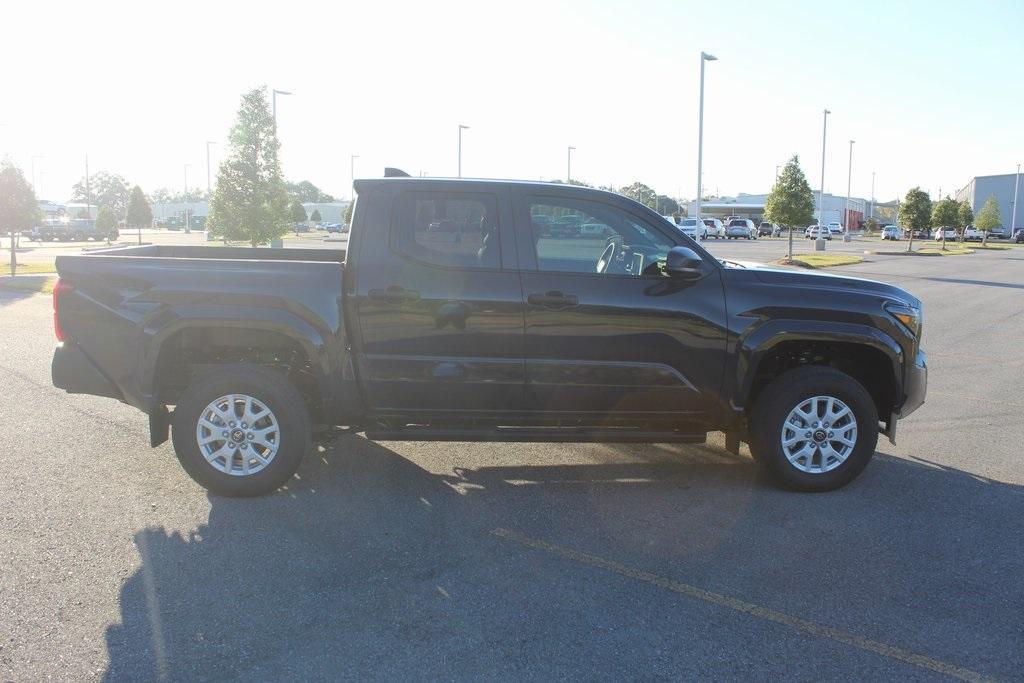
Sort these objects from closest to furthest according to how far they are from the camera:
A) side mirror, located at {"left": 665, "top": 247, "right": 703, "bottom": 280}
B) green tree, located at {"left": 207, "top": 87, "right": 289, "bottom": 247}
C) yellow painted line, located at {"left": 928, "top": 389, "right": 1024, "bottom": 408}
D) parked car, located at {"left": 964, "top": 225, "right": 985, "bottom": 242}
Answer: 1. side mirror, located at {"left": 665, "top": 247, "right": 703, "bottom": 280}
2. yellow painted line, located at {"left": 928, "top": 389, "right": 1024, "bottom": 408}
3. green tree, located at {"left": 207, "top": 87, "right": 289, "bottom": 247}
4. parked car, located at {"left": 964, "top": 225, "right": 985, "bottom": 242}

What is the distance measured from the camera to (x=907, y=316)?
5816 millimetres

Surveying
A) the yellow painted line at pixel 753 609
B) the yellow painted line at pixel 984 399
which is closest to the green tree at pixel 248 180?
the yellow painted line at pixel 984 399

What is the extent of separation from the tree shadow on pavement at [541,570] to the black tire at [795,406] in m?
0.15

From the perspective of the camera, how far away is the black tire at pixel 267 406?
5.41 meters

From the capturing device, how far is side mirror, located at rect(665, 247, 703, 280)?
17.4ft

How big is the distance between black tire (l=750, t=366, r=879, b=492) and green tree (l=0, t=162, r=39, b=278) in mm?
22700

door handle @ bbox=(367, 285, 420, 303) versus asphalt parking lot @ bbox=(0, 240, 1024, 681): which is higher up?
door handle @ bbox=(367, 285, 420, 303)

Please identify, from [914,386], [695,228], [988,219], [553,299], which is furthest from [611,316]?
[988,219]

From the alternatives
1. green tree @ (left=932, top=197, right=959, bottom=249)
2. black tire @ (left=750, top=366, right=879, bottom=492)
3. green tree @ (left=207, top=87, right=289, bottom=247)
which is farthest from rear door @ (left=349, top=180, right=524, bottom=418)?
green tree @ (left=932, top=197, right=959, bottom=249)

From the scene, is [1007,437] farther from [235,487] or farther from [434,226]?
[235,487]

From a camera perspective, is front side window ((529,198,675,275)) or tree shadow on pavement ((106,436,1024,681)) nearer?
tree shadow on pavement ((106,436,1024,681))

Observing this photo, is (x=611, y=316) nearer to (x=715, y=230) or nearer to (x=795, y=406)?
(x=795, y=406)

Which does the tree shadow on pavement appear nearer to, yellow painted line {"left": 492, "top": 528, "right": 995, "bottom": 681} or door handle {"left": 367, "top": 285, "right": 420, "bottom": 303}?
yellow painted line {"left": 492, "top": 528, "right": 995, "bottom": 681}

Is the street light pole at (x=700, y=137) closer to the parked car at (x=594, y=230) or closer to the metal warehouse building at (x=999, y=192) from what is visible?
the parked car at (x=594, y=230)
